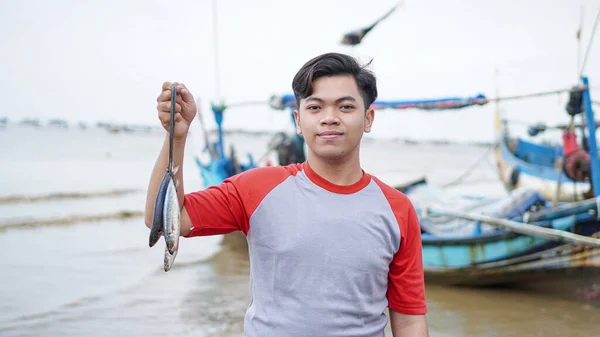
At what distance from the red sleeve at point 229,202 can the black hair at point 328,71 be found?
33 cm

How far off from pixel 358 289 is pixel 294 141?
1110cm

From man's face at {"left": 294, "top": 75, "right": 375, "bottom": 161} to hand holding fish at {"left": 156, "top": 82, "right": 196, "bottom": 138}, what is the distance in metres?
0.41

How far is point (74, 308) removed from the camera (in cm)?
692

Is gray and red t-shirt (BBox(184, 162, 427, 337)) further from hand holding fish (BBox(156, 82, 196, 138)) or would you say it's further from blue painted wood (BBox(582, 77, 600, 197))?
blue painted wood (BBox(582, 77, 600, 197))

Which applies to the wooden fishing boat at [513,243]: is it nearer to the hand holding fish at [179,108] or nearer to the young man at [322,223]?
the young man at [322,223]

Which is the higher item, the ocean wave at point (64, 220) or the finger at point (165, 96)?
the finger at point (165, 96)

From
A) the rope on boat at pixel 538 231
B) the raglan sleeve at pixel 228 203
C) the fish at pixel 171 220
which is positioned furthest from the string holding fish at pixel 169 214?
the rope on boat at pixel 538 231

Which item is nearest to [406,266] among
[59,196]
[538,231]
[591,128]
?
[538,231]

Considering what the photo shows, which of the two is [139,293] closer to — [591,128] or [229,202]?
[229,202]

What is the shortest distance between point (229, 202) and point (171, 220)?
9.3 inches

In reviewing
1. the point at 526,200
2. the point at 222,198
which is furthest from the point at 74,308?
the point at 526,200

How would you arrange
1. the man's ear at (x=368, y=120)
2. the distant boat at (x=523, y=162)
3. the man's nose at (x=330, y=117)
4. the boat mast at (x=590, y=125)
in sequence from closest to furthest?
the man's nose at (x=330, y=117) < the man's ear at (x=368, y=120) < the boat mast at (x=590, y=125) < the distant boat at (x=523, y=162)

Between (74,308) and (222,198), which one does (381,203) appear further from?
(74,308)

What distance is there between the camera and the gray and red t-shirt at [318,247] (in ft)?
5.11
